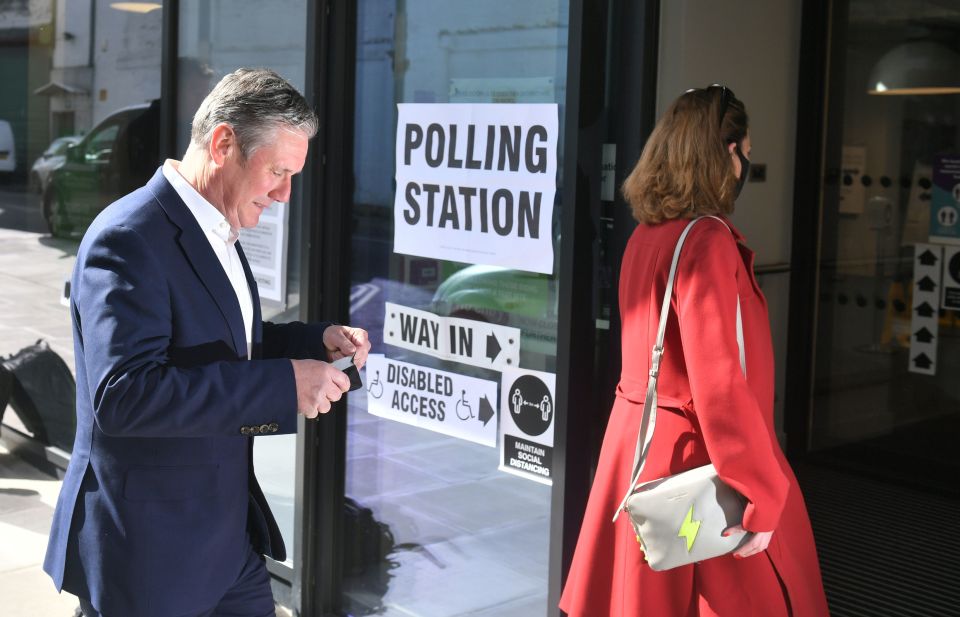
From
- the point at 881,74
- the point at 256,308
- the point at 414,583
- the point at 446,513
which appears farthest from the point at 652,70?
the point at 881,74

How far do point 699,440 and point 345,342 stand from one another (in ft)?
2.70

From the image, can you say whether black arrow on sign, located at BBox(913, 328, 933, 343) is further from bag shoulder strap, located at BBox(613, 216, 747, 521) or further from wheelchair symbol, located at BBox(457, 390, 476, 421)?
bag shoulder strap, located at BBox(613, 216, 747, 521)

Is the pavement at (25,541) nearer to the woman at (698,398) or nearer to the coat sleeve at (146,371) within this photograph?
the woman at (698,398)

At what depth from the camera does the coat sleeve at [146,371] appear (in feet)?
6.69

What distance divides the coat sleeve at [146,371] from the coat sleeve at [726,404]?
35.5 inches

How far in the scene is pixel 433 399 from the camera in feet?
12.9

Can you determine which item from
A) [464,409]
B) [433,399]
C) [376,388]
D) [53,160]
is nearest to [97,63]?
[53,160]

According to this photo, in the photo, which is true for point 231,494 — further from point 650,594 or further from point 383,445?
point 383,445

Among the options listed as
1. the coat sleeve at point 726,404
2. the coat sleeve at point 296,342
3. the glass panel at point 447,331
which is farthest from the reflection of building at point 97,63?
the coat sleeve at point 726,404

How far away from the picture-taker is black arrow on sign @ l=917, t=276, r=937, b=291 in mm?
6129

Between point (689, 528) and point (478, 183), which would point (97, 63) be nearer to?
point (478, 183)

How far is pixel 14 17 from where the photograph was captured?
6.84 meters

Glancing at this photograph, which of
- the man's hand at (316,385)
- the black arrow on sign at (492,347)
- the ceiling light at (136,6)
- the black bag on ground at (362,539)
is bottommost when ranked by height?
the black bag on ground at (362,539)

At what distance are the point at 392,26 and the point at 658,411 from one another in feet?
6.71
